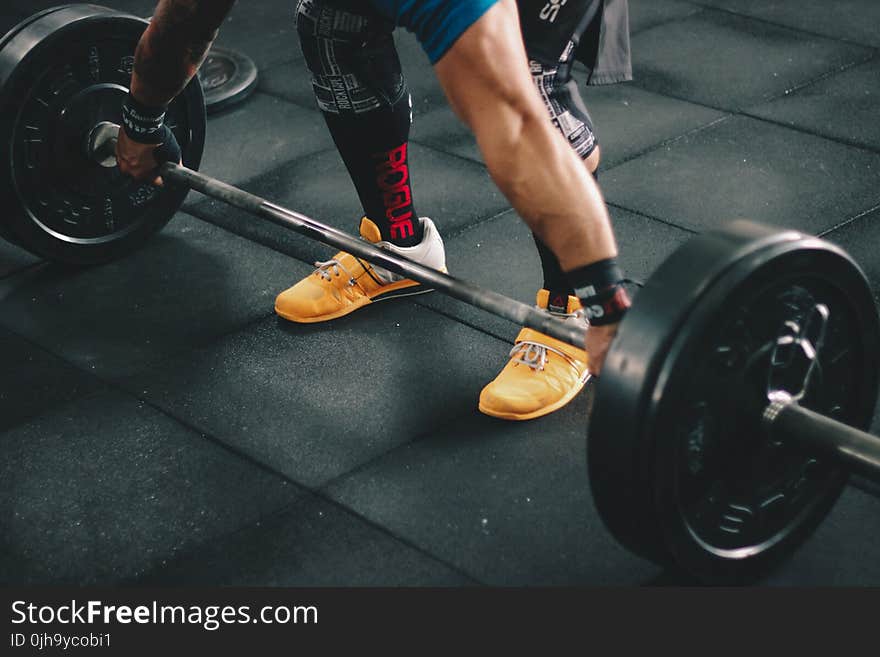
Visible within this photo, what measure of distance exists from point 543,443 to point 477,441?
9 cm

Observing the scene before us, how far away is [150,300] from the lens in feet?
6.72

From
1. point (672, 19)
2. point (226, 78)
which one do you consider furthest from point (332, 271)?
point (672, 19)

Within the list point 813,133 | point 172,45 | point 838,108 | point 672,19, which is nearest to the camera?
point 172,45

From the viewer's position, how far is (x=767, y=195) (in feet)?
7.40

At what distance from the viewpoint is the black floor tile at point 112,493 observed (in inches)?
57.8

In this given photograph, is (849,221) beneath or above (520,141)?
beneath

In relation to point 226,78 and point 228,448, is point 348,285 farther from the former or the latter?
point 226,78

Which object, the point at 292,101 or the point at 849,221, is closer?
the point at 849,221

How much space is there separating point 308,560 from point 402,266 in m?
0.40

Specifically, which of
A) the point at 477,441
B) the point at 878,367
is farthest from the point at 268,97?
the point at 878,367

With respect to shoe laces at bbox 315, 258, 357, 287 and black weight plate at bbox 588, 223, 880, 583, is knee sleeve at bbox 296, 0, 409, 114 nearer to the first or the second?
shoe laces at bbox 315, 258, 357, 287

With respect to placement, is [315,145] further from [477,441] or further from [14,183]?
[477,441]

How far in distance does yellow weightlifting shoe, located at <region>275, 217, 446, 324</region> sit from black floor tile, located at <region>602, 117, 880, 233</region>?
0.52 meters

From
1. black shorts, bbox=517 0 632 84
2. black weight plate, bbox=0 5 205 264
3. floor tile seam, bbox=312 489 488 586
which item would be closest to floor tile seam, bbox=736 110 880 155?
black shorts, bbox=517 0 632 84
